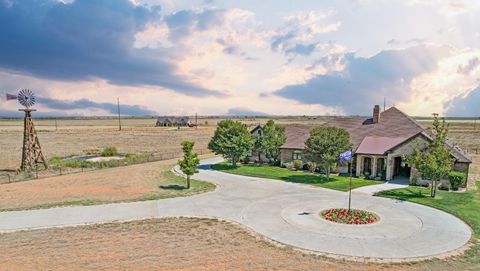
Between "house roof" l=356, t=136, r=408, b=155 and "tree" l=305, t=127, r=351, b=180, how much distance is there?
296 centimetres

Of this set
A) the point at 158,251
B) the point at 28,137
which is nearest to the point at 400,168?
the point at 158,251

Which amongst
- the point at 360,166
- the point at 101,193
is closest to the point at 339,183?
the point at 360,166

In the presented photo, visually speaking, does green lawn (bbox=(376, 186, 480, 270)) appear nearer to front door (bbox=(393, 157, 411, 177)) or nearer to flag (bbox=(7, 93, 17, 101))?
front door (bbox=(393, 157, 411, 177))

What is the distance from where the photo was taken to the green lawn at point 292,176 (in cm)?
3091

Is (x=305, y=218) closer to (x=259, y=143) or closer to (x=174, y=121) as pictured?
(x=259, y=143)

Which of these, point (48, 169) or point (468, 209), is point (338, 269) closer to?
point (468, 209)

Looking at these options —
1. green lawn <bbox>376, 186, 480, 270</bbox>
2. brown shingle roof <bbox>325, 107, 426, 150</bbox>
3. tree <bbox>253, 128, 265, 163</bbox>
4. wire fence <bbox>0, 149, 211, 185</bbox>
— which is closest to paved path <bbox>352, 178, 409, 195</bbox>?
green lawn <bbox>376, 186, 480, 270</bbox>

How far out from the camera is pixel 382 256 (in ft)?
49.6

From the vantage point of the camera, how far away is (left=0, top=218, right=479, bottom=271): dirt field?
46.0 feet

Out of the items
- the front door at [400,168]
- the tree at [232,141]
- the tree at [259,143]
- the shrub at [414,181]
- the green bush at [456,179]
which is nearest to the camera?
the green bush at [456,179]

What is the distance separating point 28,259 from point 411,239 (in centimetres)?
1873

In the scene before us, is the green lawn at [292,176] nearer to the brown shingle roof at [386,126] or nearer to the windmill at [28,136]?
the brown shingle roof at [386,126]

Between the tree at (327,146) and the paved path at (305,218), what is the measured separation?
4.37 meters

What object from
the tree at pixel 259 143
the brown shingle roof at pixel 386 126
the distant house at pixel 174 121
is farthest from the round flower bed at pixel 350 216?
the distant house at pixel 174 121
